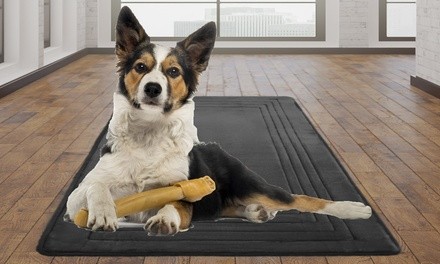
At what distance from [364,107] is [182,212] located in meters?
3.10

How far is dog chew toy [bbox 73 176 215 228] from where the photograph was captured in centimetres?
210

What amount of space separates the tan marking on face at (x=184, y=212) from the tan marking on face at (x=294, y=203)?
0.76 ft

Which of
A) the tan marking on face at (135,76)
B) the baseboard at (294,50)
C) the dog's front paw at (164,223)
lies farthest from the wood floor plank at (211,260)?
the baseboard at (294,50)

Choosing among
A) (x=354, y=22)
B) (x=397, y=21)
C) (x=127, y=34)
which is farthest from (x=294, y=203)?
(x=397, y=21)

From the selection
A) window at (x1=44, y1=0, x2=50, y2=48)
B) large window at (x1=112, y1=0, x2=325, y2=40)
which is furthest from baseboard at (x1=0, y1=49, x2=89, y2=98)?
large window at (x1=112, y1=0, x2=325, y2=40)

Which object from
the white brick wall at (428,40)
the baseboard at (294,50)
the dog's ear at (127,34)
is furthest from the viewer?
the baseboard at (294,50)

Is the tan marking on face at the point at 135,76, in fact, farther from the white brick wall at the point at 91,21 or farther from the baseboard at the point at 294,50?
the white brick wall at the point at 91,21

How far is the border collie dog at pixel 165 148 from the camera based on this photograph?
2.23 meters

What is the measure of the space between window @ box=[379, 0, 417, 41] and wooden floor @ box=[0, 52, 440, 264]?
71.9 inches

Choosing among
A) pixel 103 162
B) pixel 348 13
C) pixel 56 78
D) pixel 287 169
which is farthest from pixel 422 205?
pixel 348 13

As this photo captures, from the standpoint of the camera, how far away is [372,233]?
219 cm

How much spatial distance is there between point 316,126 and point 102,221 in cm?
238

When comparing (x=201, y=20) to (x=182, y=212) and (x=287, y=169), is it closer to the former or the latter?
(x=287, y=169)

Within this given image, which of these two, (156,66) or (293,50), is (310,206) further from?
(293,50)
